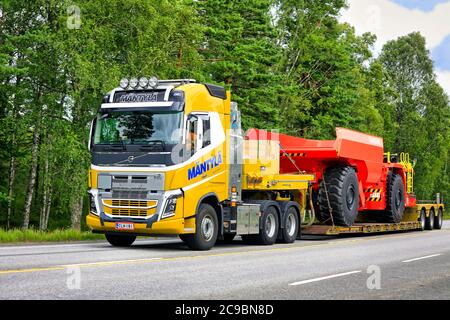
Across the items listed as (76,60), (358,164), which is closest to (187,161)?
(358,164)

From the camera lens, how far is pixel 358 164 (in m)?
21.8

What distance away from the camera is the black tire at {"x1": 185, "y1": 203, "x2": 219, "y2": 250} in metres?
14.8

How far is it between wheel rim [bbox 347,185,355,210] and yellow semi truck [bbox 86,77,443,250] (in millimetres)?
3944

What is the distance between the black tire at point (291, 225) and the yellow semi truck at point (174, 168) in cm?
61

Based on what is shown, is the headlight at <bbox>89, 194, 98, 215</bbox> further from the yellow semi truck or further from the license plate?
the license plate

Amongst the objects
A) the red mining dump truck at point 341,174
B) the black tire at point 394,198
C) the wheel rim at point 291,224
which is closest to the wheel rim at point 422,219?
the black tire at point 394,198

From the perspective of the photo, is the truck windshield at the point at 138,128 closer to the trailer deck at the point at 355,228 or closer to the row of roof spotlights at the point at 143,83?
the row of roof spotlights at the point at 143,83

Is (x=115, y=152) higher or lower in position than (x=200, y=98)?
lower

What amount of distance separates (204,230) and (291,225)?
13.9ft

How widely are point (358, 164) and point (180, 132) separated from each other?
30.1ft

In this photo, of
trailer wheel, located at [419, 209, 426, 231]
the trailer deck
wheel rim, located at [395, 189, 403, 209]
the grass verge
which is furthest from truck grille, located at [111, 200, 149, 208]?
trailer wheel, located at [419, 209, 426, 231]

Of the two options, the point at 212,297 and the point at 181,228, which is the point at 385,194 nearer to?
the point at 181,228

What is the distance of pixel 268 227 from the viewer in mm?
17656

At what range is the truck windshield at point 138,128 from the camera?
1437 centimetres
